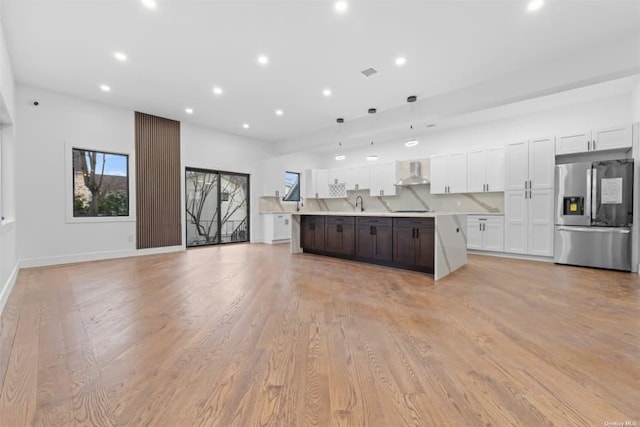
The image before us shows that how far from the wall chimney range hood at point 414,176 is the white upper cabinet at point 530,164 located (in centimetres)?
180

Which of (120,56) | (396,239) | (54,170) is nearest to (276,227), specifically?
(396,239)

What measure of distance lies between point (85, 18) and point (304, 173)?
6782 mm

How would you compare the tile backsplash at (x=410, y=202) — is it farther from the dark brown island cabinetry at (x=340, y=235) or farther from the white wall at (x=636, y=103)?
the dark brown island cabinetry at (x=340, y=235)

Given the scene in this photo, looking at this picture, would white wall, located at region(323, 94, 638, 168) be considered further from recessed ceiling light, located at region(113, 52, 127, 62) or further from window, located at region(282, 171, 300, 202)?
recessed ceiling light, located at region(113, 52, 127, 62)

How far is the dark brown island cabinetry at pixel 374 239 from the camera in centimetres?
463

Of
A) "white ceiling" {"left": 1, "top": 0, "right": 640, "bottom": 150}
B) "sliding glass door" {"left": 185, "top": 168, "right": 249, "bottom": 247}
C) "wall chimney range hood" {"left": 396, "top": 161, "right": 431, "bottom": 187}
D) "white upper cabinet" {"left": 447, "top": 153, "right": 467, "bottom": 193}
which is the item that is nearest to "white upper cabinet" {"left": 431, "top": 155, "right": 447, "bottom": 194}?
"white upper cabinet" {"left": 447, "top": 153, "right": 467, "bottom": 193}

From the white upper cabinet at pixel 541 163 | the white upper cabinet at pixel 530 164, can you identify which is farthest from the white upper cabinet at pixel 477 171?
the white upper cabinet at pixel 541 163

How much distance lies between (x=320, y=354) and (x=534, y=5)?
12.9ft

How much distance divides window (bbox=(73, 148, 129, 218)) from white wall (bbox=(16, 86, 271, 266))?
0.16 meters

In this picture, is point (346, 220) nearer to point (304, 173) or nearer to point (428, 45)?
point (428, 45)

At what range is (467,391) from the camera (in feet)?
4.95

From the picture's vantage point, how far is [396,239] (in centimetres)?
451

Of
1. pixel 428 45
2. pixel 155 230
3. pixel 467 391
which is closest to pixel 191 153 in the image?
pixel 155 230

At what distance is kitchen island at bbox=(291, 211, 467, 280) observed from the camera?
407cm
